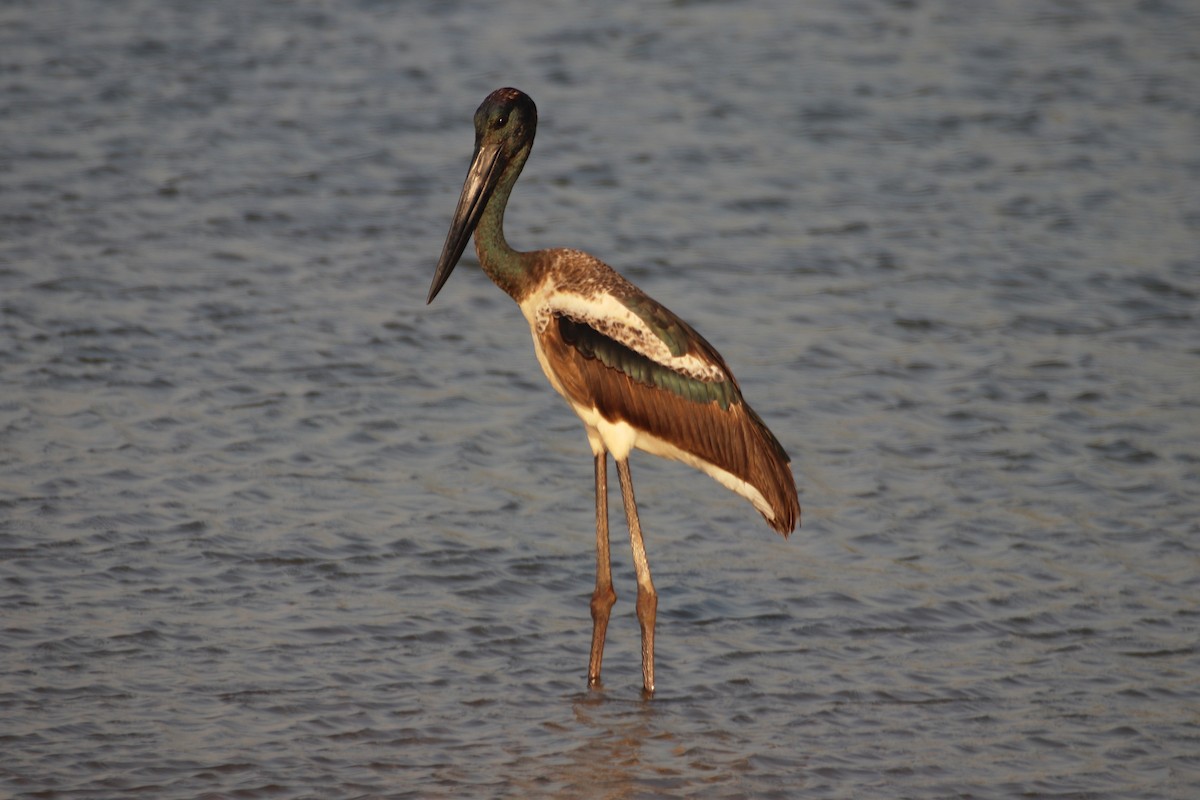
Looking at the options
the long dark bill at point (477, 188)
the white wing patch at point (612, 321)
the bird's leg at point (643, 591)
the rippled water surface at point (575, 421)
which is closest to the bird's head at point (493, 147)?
the long dark bill at point (477, 188)

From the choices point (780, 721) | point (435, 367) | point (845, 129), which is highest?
point (845, 129)

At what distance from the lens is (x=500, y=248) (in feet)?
24.4

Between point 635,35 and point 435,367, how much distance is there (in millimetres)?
7728

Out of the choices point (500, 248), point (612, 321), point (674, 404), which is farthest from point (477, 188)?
point (674, 404)

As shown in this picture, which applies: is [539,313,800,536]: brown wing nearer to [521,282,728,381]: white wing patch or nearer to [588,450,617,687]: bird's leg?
[521,282,728,381]: white wing patch

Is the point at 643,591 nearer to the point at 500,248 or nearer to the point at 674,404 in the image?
the point at 674,404

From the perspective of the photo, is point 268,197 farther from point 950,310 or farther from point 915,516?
point 915,516

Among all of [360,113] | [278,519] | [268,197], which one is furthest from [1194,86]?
[278,519]

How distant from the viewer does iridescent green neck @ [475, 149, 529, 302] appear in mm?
7379

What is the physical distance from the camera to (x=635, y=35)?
1734 cm

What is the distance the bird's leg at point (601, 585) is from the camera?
7.30 m

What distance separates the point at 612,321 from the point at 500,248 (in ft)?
2.00

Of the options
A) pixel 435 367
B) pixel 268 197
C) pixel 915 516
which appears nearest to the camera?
pixel 915 516

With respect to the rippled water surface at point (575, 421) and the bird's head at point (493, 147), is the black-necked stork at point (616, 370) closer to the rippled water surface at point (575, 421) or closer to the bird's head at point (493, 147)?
the bird's head at point (493, 147)
